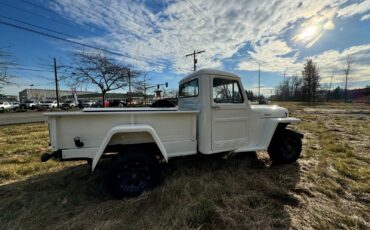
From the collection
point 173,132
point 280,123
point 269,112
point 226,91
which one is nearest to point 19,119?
point 173,132

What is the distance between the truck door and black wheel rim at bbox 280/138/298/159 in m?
1.08

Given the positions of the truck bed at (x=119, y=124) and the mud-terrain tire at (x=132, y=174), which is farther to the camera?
the mud-terrain tire at (x=132, y=174)

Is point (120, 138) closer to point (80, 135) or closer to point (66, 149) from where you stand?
point (80, 135)

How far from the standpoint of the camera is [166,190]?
291 cm

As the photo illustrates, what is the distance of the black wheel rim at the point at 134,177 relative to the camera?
277cm

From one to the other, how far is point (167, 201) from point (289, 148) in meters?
3.08

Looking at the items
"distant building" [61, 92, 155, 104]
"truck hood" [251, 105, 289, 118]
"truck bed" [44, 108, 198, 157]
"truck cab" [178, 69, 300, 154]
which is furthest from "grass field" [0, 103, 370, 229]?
"distant building" [61, 92, 155, 104]

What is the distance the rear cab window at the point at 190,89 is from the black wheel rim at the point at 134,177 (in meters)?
1.66

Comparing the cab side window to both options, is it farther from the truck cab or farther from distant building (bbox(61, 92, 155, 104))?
distant building (bbox(61, 92, 155, 104))

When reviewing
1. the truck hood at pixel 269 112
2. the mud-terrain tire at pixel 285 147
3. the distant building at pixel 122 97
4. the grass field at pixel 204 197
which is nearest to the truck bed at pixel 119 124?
the grass field at pixel 204 197

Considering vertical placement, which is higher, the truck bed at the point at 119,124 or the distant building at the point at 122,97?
the distant building at the point at 122,97

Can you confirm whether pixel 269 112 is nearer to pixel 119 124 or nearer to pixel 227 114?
pixel 227 114

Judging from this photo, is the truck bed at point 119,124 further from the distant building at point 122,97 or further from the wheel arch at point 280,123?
the distant building at point 122,97

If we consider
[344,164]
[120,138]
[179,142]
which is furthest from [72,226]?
[344,164]
